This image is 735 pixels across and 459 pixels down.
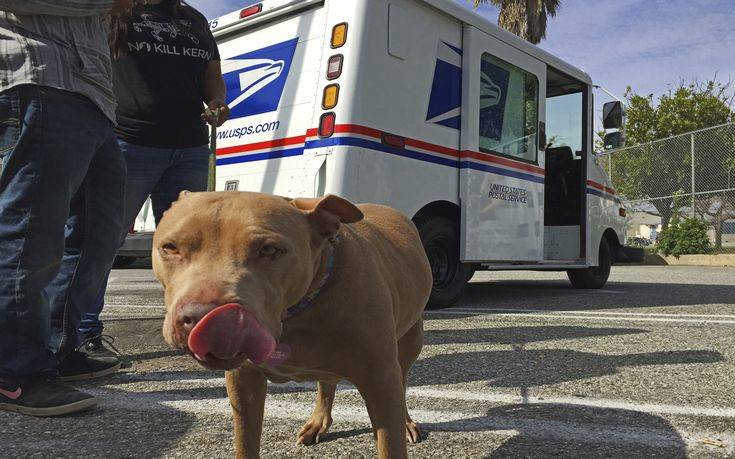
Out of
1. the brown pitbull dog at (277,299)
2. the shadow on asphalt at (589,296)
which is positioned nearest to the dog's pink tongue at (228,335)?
the brown pitbull dog at (277,299)

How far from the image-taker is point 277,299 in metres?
1.37

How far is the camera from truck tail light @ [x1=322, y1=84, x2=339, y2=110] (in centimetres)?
453

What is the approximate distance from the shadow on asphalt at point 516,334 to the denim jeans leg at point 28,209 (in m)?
2.33

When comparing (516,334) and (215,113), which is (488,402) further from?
(215,113)

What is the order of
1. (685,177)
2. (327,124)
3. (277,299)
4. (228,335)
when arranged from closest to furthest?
(228,335)
(277,299)
(327,124)
(685,177)

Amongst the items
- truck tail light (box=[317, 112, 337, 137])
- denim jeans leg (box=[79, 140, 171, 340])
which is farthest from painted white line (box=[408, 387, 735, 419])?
truck tail light (box=[317, 112, 337, 137])

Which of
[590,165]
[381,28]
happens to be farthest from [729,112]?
[381,28]

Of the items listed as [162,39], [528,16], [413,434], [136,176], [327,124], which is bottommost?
[413,434]

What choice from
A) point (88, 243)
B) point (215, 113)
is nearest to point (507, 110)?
point (215, 113)

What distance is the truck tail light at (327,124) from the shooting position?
4.50m

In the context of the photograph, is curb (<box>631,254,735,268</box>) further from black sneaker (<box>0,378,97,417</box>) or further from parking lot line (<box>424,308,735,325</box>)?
black sneaker (<box>0,378,97,417</box>)

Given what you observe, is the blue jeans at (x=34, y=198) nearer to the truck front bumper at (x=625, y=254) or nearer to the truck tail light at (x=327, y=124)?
the truck tail light at (x=327, y=124)

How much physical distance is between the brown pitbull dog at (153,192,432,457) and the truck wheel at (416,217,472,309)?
3334mm

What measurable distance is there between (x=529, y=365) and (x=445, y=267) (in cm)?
231
